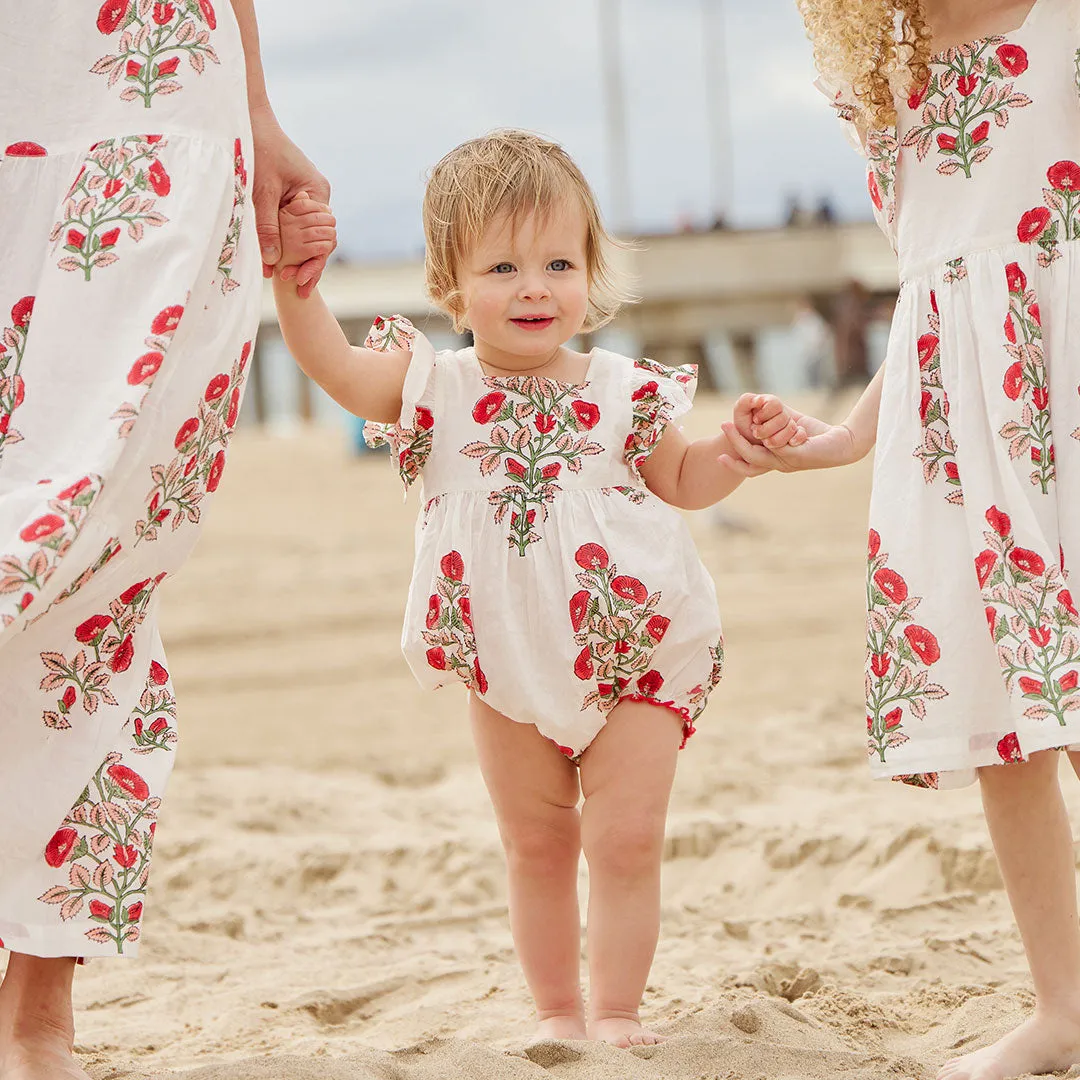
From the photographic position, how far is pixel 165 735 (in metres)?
2.37

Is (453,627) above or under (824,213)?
under

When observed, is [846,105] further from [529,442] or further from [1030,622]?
[1030,622]

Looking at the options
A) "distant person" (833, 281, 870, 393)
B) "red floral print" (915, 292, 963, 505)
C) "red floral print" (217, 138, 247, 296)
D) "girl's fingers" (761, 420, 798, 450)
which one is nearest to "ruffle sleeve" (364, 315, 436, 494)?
"red floral print" (217, 138, 247, 296)

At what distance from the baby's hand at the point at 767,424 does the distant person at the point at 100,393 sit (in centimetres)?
87

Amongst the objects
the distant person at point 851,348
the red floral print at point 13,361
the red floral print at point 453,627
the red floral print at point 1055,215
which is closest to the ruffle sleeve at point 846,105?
the red floral print at point 1055,215

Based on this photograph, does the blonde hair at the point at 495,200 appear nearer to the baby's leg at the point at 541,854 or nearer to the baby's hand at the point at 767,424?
the baby's hand at the point at 767,424

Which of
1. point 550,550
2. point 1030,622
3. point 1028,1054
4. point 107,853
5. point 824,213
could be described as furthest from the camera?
point 824,213

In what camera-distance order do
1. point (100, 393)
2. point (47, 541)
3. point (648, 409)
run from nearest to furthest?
point (47, 541) < point (100, 393) < point (648, 409)

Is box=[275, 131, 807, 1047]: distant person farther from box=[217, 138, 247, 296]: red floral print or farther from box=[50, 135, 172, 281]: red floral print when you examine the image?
box=[50, 135, 172, 281]: red floral print

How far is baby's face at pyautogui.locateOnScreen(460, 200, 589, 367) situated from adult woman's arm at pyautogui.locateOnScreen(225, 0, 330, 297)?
278 millimetres

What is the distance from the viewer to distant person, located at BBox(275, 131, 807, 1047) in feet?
8.60

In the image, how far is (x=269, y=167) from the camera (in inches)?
100.0

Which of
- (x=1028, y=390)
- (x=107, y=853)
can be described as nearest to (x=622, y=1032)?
(x=107, y=853)

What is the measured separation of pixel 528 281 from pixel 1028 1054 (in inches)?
57.8
